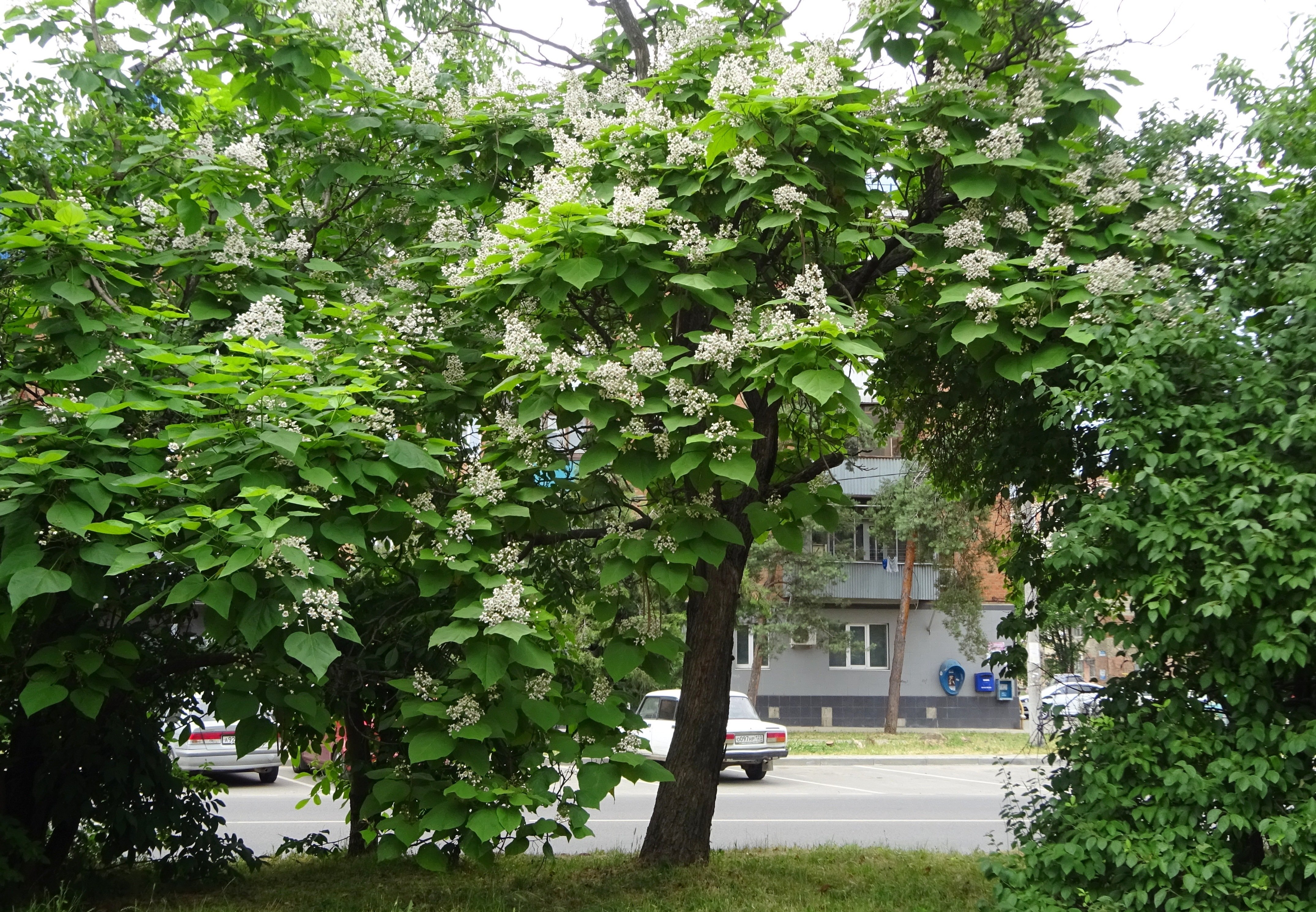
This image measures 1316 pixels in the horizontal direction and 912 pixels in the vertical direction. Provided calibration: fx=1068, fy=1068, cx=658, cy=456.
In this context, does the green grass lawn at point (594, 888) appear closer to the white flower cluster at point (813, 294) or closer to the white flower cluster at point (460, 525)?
the white flower cluster at point (460, 525)

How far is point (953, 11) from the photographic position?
5910 millimetres

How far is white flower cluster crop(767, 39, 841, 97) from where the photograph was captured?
5.53 m

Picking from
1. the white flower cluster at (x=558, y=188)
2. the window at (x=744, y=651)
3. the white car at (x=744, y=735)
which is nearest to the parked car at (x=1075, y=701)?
the white flower cluster at (x=558, y=188)

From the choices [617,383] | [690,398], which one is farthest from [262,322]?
[690,398]

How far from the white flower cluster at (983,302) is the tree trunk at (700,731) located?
2.87 metres

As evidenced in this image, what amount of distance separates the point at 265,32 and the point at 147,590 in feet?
10.6

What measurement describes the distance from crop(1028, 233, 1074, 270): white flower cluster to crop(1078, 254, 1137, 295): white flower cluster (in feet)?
0.67

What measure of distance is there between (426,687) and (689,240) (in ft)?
8.87

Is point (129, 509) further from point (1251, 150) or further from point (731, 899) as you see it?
point (1251, 150)

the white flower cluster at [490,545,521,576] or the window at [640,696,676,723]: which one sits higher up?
the white flower cluster at [490,545,521,576]

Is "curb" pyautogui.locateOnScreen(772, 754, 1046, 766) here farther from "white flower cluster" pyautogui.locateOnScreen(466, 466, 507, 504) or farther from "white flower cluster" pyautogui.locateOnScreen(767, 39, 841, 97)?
"white flower cluster" pyautogui.locateOnScreen(767, 39, 841, 97)

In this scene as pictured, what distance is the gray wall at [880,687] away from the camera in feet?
105

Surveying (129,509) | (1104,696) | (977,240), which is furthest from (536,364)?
(1104,696)

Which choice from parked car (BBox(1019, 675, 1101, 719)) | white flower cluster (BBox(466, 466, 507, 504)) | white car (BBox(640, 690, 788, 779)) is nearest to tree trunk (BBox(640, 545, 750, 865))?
parked car (BBox(1019, 675, 1101, 719))
